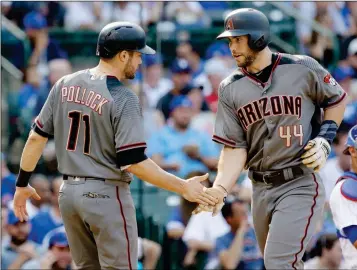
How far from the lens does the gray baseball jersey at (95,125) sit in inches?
205

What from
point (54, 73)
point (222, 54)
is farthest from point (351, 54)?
point (54, 73)

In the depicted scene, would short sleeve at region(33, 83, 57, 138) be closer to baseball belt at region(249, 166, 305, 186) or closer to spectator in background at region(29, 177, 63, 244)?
baseball belt at region(249, 166, 305, 186)

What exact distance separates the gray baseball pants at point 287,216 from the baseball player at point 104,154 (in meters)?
0.48

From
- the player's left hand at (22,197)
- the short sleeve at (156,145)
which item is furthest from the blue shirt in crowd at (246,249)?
the player's left hand at (22,197)

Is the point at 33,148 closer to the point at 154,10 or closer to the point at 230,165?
the point at 230,165

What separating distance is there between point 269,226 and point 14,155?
172 inches

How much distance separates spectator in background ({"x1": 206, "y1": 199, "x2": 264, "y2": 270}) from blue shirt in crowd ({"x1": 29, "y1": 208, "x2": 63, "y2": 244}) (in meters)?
1.56

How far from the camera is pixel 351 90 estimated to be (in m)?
9.59

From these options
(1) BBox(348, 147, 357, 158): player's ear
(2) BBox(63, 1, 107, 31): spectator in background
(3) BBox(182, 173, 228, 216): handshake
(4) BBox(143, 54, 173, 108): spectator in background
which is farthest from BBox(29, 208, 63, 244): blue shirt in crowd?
(1) BBox(348, 147, 357, 158): player's ear

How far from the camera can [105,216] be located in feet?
17.2

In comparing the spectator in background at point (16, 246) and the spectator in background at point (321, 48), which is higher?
the spectator in background at point (321, 48)

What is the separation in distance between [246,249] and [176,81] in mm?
2228

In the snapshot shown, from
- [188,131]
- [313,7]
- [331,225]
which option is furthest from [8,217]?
[313,7]

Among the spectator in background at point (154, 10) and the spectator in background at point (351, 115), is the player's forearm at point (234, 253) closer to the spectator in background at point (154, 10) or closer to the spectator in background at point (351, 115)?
the spectator in background at point (351, 115)
